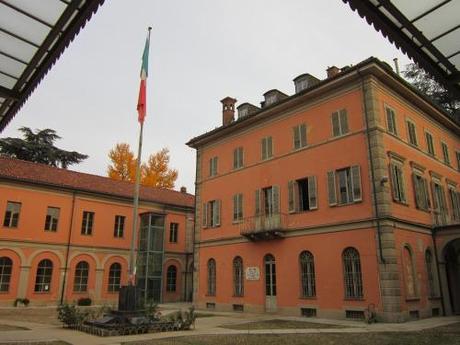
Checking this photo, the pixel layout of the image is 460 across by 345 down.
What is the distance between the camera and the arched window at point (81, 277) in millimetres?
29656

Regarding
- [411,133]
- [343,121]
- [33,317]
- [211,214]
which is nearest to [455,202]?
[411,133]

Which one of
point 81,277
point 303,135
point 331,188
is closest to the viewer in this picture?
point 331,188

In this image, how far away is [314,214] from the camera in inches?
783

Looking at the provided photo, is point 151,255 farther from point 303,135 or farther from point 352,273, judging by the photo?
point 352,273

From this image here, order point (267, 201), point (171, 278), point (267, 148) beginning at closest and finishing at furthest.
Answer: point (267, 201), point (267, 148), point (171, 278)

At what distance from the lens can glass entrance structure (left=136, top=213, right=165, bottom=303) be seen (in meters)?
31.4

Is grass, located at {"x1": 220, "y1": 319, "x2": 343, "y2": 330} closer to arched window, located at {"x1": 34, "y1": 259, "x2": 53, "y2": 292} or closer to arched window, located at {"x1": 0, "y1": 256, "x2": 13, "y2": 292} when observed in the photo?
arched window, located at {"x1": 34, "y1": 259, "x2": 53, "y2": 292}

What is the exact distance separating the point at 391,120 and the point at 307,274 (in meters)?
8.64

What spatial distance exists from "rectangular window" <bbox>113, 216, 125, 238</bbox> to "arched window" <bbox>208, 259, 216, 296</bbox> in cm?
1045

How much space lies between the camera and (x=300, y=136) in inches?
853

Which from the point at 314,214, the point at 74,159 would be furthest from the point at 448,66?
the point at 74,159

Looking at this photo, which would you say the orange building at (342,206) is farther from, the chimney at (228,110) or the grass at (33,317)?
the grass at (33,317)

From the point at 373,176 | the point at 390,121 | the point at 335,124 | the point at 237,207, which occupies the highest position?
the point at 335,124

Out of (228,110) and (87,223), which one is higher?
(228,110)
